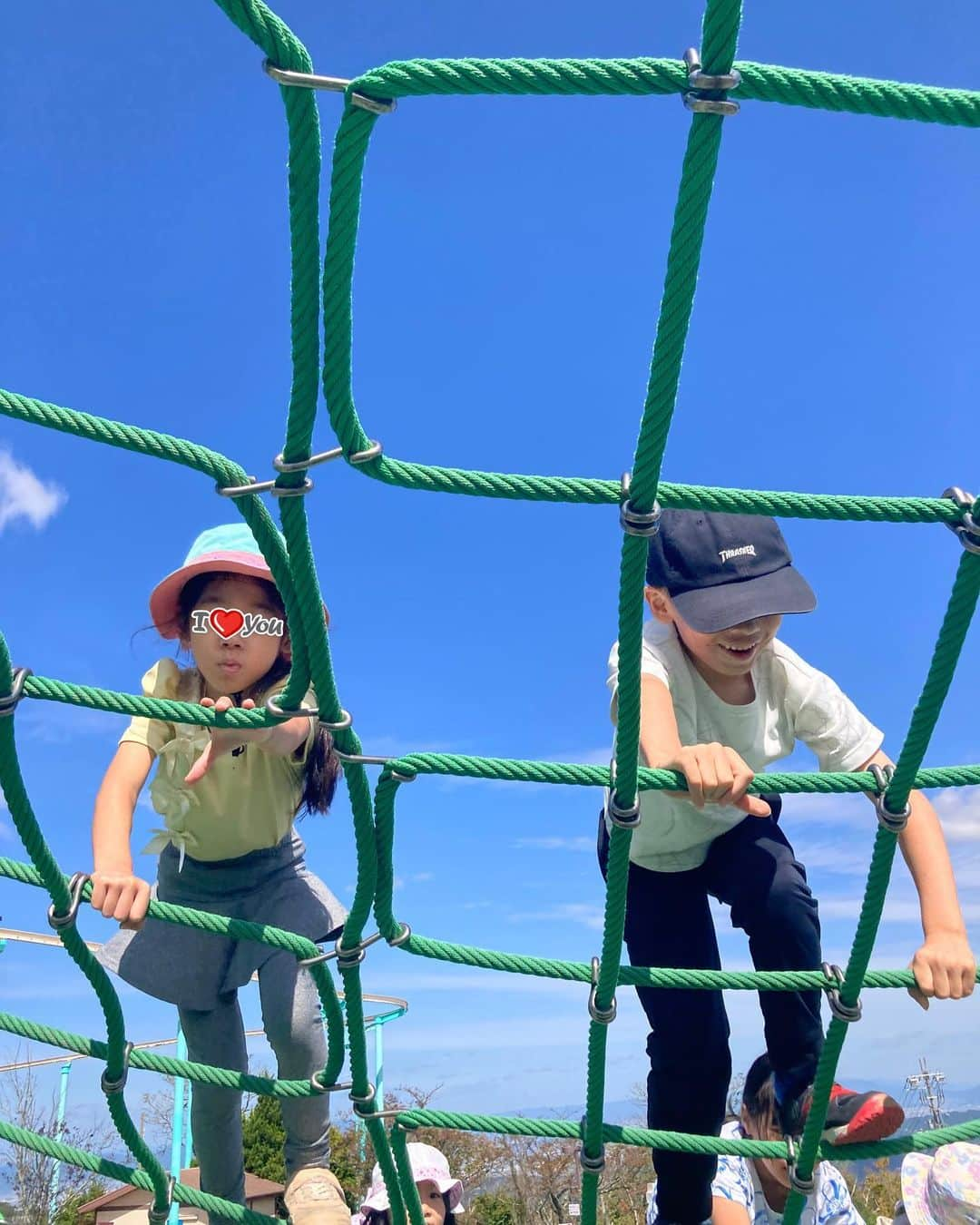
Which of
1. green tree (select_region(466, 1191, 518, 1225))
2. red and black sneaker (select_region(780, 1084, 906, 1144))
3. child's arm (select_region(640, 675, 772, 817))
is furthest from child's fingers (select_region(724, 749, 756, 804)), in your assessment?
green tree (select_region(466, 1191, 518, 1225))

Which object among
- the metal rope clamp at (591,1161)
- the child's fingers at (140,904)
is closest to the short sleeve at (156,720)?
the child's fingers at (140,904)

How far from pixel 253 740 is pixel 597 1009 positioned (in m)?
0.79

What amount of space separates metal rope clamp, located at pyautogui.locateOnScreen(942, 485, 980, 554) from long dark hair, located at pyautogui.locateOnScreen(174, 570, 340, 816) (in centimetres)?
130

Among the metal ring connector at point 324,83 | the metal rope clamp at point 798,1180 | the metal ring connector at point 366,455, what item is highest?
the metal ring connector at point 324,83

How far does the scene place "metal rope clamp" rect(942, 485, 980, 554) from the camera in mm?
1452

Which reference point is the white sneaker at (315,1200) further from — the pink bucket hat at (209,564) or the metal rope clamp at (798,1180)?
the pink bucket hat at (209,564)

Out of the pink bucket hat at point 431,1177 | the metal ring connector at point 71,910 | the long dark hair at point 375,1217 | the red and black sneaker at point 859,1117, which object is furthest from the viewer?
the pink bucket hat at point 431,1177

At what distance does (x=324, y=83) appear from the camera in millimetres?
1171

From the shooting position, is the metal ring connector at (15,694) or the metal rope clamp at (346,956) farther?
the metal rope clamp at (346,956)

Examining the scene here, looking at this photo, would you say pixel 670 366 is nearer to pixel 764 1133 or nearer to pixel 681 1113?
pixel 681 1113

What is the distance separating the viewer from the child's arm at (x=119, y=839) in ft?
6.02

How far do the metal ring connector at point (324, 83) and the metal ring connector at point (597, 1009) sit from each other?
132cm

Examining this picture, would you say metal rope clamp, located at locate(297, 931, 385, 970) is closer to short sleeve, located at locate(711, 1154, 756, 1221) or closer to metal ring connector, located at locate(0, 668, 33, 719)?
metal ring connector, located at locate(0, 668, 33, 719)

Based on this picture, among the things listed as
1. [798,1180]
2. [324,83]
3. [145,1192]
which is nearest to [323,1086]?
[798,1180]
